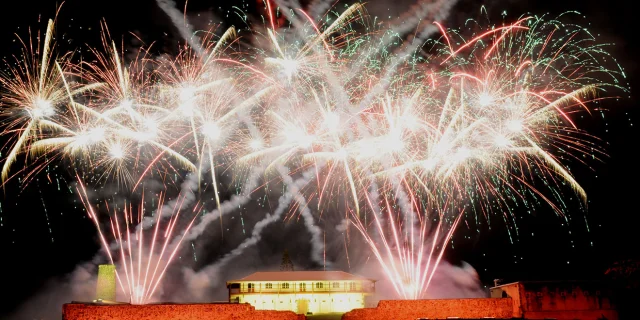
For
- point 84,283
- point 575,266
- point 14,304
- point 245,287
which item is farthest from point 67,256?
point 575,266

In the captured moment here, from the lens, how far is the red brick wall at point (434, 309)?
70.9ft

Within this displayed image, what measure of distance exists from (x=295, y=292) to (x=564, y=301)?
44.6ft

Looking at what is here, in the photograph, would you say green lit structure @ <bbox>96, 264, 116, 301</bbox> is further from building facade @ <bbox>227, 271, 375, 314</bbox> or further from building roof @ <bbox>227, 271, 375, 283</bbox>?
building roof @ <bbox>227, 271, 375, 283</bbox>

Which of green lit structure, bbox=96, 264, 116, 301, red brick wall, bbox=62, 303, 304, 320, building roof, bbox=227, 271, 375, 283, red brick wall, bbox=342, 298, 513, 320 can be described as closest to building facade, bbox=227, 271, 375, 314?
building roof, bbox=227, 271, 375, 283

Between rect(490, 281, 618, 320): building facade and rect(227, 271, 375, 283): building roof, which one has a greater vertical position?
rect(227, 271, 375, 283): building roof

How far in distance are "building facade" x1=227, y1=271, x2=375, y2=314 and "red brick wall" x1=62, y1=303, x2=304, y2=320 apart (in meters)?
8.69

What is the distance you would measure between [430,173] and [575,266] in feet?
56.3

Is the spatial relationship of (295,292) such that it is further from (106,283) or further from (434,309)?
(434,309)

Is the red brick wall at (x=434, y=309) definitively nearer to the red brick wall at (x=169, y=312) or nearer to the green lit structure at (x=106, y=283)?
the red brick wall at (x=169, y=312)

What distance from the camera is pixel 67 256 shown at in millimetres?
35094

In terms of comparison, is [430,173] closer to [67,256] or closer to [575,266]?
[575,266]

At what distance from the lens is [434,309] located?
21906 millimetres

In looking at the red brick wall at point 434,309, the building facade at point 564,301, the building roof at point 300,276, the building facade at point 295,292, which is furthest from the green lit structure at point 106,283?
the building facade at point 564,301

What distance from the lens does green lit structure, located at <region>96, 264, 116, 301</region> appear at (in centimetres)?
2758
